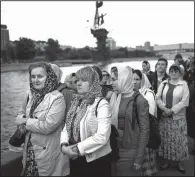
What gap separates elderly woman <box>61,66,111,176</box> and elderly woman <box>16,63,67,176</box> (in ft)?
0.64

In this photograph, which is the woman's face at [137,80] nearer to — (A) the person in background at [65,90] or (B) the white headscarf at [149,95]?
(B) the white headscarf at [149,95]

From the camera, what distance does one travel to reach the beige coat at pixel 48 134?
222cm

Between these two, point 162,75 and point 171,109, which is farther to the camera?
point 162,75

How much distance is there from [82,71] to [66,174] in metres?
1.02

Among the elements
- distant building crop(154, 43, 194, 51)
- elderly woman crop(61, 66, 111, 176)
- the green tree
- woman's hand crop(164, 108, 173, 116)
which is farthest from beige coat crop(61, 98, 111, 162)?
distant building crop(154, 43, 194, 51)

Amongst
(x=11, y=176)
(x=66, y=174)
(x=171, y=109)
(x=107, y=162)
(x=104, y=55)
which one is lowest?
(x=11, y=176)

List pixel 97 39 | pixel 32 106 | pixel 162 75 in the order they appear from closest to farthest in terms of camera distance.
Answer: pixel 32 106, pixel 162 75, pixel 97 39

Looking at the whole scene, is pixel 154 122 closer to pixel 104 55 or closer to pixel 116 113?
pixel 116 113

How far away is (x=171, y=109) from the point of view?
3439mm

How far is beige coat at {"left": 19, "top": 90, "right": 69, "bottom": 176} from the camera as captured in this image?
2217 mm

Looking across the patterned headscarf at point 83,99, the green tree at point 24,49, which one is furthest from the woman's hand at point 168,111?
the green tree at point 24,49

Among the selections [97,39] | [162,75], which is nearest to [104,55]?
[97,39]

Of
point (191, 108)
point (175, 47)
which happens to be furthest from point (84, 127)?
point (175, 47)

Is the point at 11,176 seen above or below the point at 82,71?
below
